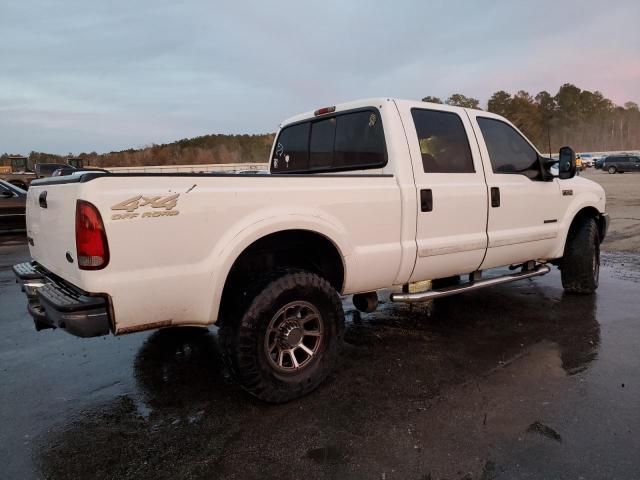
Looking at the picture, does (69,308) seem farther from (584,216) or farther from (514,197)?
(584,216)

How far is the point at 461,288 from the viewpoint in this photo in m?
4.17

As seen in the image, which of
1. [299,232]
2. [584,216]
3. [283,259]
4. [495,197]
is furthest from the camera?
[584,216]

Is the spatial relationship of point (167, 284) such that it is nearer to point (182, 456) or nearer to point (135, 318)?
point (135, 318)

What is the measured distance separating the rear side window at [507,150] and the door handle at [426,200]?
1036 mm

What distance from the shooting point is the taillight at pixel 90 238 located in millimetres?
2539

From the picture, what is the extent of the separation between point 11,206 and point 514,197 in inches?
498

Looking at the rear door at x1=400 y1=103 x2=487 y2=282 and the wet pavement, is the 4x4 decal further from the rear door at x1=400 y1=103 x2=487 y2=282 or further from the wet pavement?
the rear door at x1=400 y1=103 x2=487 y2=282

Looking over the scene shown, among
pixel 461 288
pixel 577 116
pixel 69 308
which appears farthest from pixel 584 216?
pixel 577 116

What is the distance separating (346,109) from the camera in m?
4.27

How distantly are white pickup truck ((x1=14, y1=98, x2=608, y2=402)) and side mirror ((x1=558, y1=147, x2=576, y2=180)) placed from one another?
0.02 meters

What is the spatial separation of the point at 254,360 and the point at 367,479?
3.21 ft

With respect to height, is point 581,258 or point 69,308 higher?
point 69,308

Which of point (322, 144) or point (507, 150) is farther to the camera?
point (507, 150)

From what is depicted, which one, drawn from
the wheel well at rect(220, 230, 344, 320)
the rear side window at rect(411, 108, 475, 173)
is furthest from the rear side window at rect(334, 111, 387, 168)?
the wheel well at rect(220, 230, 344, 320)
